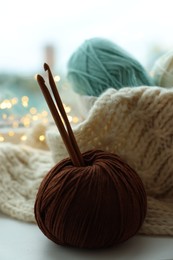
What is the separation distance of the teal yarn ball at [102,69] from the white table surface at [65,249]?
30cm

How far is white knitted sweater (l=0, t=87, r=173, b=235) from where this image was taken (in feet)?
2.37

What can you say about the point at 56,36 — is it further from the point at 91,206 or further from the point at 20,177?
the point at 91,206

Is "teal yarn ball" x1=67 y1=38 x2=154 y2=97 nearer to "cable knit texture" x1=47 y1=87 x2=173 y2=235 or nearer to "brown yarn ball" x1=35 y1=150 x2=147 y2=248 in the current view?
"cable knit texture" x1=47 y1=87 x2=173 y2=235

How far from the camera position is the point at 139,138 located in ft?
2.46

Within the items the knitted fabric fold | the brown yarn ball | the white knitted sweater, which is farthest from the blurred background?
the brown yarn ball

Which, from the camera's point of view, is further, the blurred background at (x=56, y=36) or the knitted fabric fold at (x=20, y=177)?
the blurred background at (x=56, y=36)

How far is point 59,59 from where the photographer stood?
3.52 ft

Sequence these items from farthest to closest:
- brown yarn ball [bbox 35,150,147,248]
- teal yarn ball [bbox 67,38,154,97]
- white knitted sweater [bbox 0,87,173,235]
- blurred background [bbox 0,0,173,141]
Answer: blurred background [bbox 0,0,173,141]
teal yarn ball [bbox 67,38,154,97]
white knitted sweater [bbox 0,87,173,235]
brown yarn ball [bbox 35,150,147,248]

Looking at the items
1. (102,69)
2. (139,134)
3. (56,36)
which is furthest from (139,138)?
(56,36)

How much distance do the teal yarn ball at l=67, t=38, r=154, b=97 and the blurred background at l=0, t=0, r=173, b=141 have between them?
0.16 meters

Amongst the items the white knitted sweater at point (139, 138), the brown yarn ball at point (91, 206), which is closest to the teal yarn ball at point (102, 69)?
the white knitted sweater at point (139, 138)

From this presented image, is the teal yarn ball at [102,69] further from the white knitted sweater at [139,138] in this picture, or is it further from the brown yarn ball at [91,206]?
the brown yarn ball at [91,206]

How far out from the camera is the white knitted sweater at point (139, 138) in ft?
2.37

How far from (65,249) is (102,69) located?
1.17 ft
